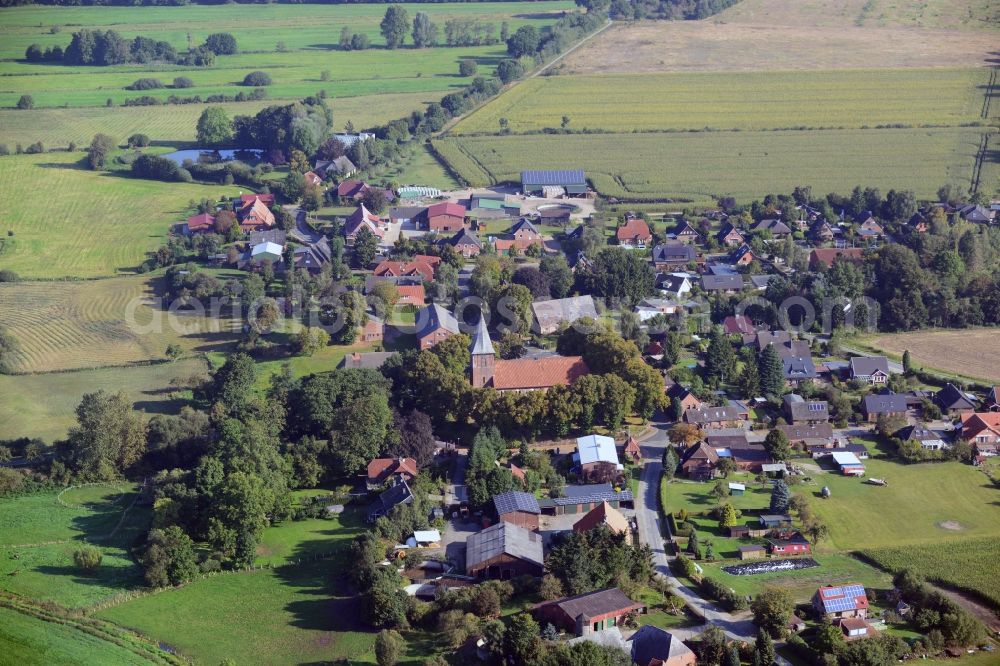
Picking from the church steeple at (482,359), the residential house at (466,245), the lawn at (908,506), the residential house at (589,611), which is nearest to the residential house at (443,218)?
the residential house at (466,245)

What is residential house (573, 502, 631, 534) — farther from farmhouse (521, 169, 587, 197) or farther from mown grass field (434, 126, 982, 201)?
farmhouse (521, 169, 587, 197)

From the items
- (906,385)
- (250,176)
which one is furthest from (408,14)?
(906,385)

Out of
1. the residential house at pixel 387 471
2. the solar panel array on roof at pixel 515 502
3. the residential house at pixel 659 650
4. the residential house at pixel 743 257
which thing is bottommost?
the residential house at pixel 387 471

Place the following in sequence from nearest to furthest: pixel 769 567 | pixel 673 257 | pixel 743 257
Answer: pixel 769 567
pixel 673 257
pixel 743 257

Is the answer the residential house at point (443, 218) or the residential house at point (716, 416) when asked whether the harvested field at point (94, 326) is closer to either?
the residential house at point (443, 218)

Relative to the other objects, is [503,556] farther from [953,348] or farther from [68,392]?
[953,348]

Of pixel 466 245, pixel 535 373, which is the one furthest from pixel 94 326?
pixel 535 373

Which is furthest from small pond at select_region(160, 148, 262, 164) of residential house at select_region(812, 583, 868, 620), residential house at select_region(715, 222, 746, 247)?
residential house at select_region(812, 583, 868, 620)
